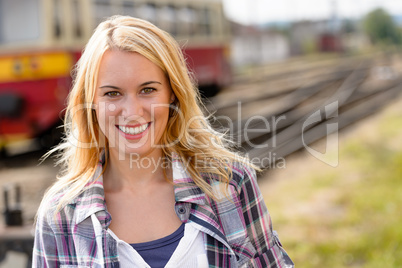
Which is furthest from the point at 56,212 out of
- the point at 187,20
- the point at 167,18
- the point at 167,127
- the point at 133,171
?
the point at 187,20

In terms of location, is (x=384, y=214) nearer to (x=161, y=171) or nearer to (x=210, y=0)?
(x=161, y=171)

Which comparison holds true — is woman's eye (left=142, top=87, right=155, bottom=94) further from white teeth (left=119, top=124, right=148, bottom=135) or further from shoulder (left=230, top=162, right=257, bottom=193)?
shoulder (left=230, top=162, right=257, bottom=193)

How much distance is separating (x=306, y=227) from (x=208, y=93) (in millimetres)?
8955

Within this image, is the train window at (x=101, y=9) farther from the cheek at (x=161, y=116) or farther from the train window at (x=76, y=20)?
the cheek at (x=161, y=116)

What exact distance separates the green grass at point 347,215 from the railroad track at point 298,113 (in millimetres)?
770

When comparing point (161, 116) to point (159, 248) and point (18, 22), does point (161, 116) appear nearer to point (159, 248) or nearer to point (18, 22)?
point (159, 248)

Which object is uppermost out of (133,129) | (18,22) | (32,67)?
(18,22)

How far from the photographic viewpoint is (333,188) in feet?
20.6

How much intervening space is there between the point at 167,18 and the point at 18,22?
11.0 ft

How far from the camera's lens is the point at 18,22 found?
870cm

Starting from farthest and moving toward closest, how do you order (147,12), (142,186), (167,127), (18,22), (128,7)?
(147,12) < (128,7) < (18,22) < (167,127) < (142,186)

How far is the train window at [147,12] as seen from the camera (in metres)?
10.3

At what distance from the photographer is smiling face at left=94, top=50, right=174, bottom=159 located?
69.2 inches

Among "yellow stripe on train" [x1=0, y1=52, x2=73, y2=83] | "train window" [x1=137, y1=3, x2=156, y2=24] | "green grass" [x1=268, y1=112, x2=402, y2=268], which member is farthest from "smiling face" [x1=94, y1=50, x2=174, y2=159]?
"train window" [x1=137, y1=3, x2=156, y2=24]
